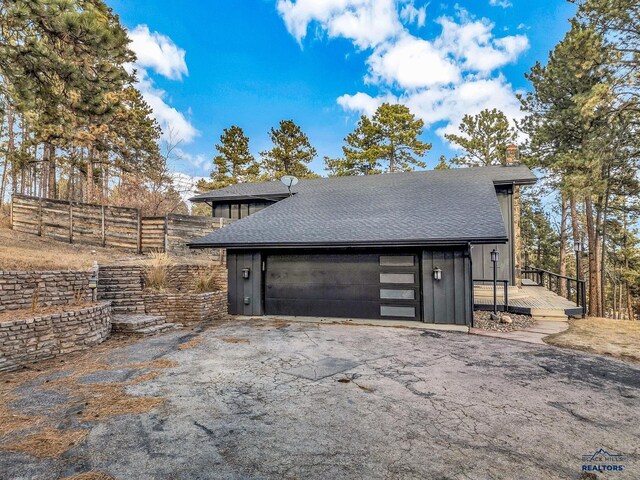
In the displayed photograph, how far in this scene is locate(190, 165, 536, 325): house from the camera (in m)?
7.61

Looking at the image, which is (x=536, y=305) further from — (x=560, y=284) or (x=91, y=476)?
(x=560, y=284)

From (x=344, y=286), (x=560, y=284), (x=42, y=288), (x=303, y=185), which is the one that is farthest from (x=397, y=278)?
(x=560, y=284)

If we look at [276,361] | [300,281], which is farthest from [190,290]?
[276,361]

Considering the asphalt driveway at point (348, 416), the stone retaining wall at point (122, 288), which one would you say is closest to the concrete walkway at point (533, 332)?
the asphalt driveway at point (348, 416)

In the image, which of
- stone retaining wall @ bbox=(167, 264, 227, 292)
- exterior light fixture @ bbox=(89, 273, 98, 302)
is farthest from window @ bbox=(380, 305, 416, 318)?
exterior light fixture @ bbox=(89, 273, 98, 302)

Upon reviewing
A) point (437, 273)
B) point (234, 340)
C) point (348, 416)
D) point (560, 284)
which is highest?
point (437, 273)

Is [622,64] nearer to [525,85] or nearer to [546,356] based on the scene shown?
[525,85]

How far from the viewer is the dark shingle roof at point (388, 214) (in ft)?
25.0

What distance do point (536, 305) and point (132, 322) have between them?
10.2 metres

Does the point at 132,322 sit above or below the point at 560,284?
above

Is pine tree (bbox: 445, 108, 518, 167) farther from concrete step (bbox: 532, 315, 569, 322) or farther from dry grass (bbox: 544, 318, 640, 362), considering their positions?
dry grass (bbox: 544, 318, 640, 362)

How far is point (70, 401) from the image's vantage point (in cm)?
355

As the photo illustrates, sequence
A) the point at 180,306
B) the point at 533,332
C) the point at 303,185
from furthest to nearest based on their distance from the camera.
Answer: the point at 303,185 → the point at 180,306 → the point at 533,332

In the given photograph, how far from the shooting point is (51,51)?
6.06 meters
